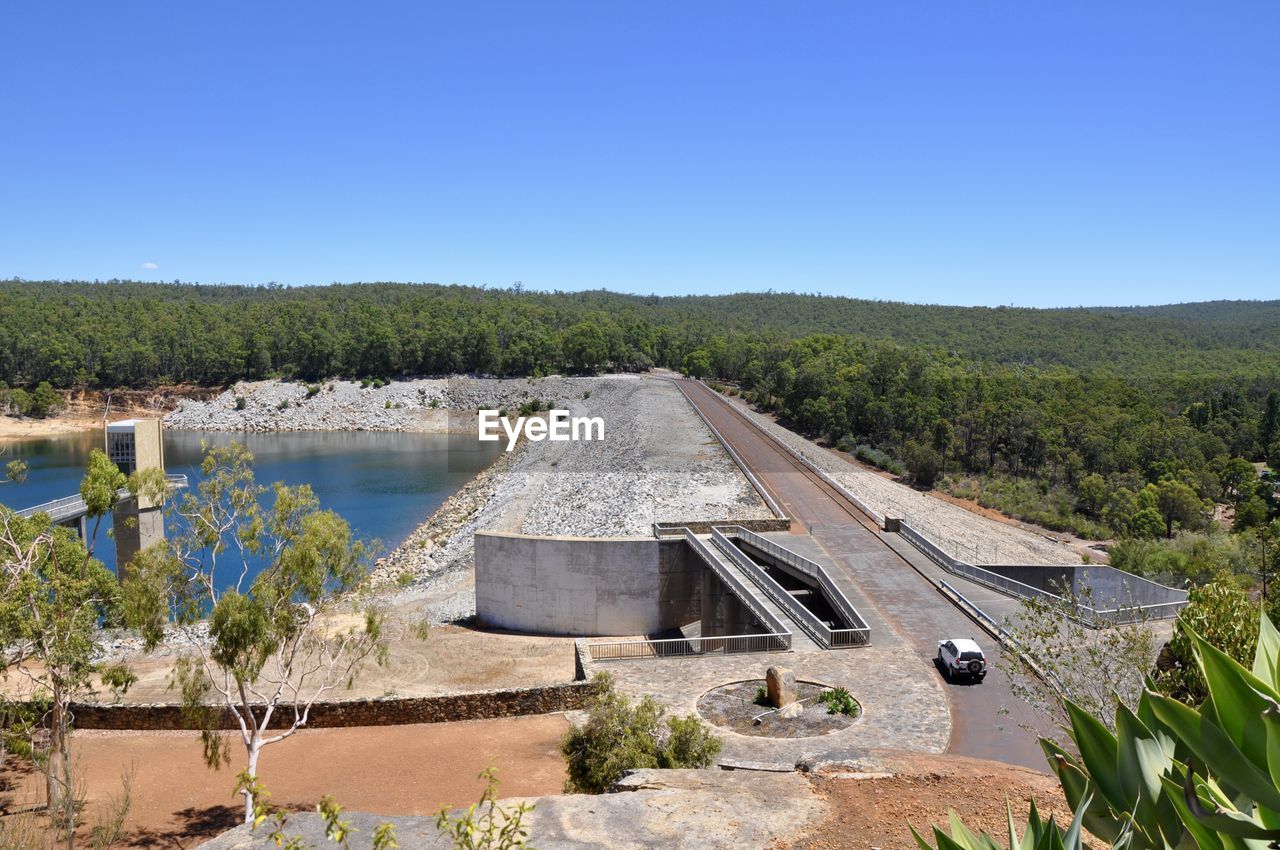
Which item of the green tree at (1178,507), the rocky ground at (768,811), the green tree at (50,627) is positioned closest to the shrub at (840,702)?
the rocky ground at (768,811)

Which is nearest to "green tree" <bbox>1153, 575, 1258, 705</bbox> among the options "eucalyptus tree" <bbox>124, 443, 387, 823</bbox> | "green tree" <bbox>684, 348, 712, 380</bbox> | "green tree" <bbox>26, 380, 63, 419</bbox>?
"eucalyptus tree" <bbox>124, 443, 387, 823</bbox>

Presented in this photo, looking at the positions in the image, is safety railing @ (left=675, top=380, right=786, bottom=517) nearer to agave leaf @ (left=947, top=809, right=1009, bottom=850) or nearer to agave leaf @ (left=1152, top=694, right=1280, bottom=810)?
agave leaf @ (left=947, top=809, right=1009, bottom=850)

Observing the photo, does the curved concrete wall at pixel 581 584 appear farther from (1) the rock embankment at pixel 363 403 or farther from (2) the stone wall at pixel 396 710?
(1) the rock embankment at pixel 363 403

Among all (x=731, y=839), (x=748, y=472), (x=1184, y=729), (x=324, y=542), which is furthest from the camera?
(x=748, y=472)

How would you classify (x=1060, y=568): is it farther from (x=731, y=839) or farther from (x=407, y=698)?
(x=731, y=839)

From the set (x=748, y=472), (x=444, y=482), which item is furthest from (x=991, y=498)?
(x=444, y=482)

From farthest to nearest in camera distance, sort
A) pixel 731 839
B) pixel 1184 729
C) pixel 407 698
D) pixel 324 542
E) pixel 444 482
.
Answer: pixel 444 482 < pixel 407 698 < pixel 324 542 < pixel 731 839 < pixel 1184 729
